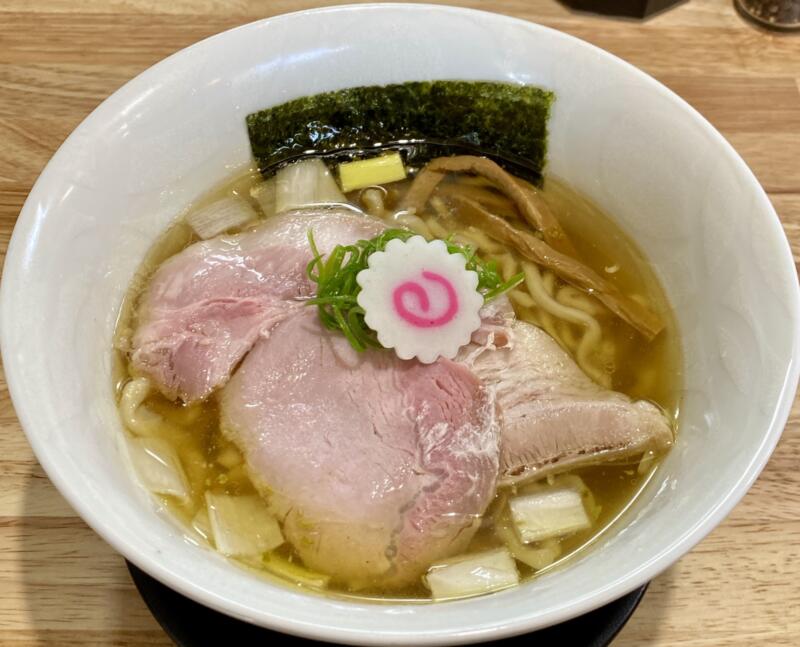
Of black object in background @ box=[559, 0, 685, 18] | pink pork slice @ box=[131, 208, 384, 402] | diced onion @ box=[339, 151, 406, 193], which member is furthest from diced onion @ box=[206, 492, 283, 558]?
black object in background @ box=[559, 0, 685, 18]

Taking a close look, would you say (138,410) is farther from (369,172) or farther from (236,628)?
(369,172)

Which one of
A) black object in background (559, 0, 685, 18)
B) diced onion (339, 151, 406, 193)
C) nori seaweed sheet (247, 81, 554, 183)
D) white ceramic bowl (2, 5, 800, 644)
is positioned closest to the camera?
white ceramic bowl (2, 5, 800, 644)

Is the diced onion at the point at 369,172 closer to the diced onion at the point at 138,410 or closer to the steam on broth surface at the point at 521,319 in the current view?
the steam on broth surface at the point at 521,319

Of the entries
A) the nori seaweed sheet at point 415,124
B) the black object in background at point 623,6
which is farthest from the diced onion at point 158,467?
the black object in background at point 623,6

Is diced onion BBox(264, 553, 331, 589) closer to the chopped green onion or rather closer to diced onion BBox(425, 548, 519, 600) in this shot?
diced onion BBox(425, 548, 519, 600)

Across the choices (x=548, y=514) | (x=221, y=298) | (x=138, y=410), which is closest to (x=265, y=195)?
(x=221, y=298)

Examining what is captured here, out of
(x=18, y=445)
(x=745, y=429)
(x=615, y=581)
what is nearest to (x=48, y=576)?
(x=18, y=445)
